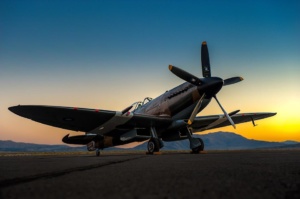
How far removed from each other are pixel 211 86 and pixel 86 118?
19.1 feet

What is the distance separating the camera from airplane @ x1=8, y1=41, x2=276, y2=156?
38.5 feet

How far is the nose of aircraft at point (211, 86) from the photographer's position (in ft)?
40.6

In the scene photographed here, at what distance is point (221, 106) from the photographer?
44.1 feet

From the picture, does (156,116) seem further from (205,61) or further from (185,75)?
(205,61)

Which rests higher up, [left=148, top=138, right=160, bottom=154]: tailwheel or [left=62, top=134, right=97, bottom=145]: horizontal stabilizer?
[left=62, top=134, right=97, bottom=145]: horizontal stabilizer

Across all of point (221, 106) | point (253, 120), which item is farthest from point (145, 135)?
point (253, 120)

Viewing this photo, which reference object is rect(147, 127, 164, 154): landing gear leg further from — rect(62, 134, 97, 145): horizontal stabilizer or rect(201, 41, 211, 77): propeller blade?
rect(62, 134, 97, 145): horizontal stabilizer

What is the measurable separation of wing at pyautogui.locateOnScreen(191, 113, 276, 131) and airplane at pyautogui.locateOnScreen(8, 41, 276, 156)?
0.08 m

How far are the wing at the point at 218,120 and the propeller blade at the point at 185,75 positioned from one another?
145 inches

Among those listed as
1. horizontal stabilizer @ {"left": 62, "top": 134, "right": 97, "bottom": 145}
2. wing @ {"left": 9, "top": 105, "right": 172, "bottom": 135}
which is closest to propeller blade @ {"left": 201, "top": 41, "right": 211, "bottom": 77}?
wing @ {"left": 9, "top": 105, "right": 172, "bottom": 135}

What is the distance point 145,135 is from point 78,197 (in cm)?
1328

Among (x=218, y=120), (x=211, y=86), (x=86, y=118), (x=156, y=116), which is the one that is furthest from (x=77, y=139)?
(x=211, y=86)

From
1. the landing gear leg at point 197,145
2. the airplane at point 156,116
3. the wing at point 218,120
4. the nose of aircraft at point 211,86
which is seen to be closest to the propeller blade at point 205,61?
the airplane at point 156,116

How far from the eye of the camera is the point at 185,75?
12.4 m
